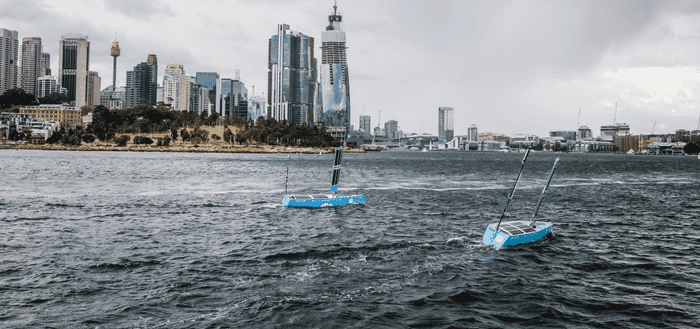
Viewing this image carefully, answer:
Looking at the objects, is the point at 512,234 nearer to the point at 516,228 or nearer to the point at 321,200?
the point at 516,228

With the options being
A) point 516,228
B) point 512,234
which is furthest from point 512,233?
point 516,228

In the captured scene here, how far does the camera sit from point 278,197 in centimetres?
6494

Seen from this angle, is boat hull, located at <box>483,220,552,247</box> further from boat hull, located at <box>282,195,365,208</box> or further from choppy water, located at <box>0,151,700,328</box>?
boat hull, located at <box>282,195,365,208</box>

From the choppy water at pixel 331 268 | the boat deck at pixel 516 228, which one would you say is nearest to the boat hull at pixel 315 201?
the choppy water at pixel 331 268

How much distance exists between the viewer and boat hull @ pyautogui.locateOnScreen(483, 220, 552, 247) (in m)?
34.5

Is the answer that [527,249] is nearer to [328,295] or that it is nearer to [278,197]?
[328,295]

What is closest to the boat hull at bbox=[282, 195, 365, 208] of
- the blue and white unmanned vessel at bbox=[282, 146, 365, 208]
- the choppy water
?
the blue and white unmanned vessel at bbox=[282, 146, 365, 208]

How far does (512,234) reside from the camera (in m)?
35.0

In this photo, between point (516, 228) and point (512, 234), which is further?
point (516, 228)

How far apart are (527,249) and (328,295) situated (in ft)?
60.4

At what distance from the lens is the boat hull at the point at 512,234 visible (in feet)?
113

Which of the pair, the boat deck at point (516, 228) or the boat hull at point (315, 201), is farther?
the boat hull at point (315, 201)

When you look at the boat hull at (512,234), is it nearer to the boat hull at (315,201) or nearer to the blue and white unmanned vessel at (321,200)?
the blue and white unmanned vessel at (321,200)

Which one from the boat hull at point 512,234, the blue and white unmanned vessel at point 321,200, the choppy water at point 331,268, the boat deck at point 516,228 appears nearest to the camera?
the choppy water at point 331,268
